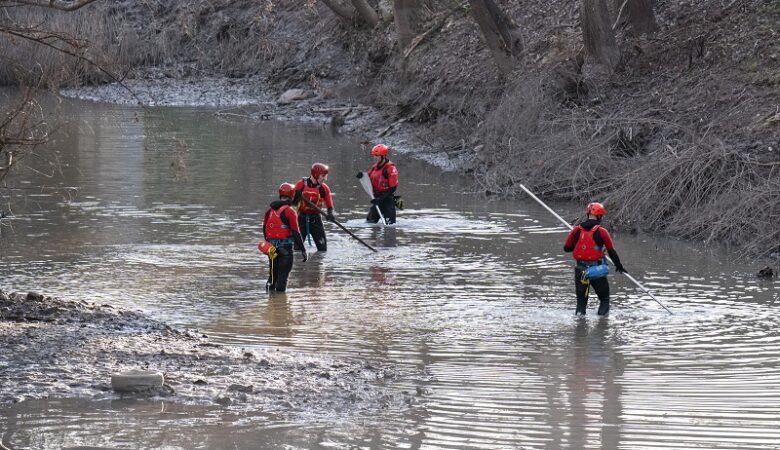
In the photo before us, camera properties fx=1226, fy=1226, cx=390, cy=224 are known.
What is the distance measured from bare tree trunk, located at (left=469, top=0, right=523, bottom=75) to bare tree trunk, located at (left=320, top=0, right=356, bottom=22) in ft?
37.0

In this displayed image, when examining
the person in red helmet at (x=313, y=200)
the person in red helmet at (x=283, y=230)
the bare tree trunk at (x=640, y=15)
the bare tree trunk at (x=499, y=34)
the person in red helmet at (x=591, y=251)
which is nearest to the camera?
the person in red helmet at (x=591, y=251)

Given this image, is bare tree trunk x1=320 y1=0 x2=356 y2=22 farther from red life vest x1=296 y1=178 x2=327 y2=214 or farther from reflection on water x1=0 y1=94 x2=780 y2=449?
red life vest x1=296 y1=178 x2=327 y2=214

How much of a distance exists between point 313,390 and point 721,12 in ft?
61.6

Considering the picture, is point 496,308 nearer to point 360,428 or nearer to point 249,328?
point 249,328

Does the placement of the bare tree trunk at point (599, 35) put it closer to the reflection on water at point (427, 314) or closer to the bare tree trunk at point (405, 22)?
the reflection on water at point (427, 314)

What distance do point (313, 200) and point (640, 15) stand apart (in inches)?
483

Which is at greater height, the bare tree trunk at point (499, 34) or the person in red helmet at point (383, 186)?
the bare tree trunk at point (499, 34)

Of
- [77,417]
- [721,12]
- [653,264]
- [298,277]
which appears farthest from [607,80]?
[77,417]

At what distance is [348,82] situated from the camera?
38.7 m

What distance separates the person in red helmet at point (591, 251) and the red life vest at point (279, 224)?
345 centimetres

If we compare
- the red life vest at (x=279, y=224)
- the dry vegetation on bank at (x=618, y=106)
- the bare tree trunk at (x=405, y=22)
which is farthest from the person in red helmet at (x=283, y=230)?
the bare tree trunk at (x=405, y=22)

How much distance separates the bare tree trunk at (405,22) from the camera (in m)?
34.5

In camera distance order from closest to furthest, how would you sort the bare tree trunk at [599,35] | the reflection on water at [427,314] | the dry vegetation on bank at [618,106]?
1. the reflection on water at [427,314]
2. the dry vegetation on bank at [618,106]
3. the bare tree trunk at [599,35]

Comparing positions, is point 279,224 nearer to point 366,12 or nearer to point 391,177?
point 391,177
